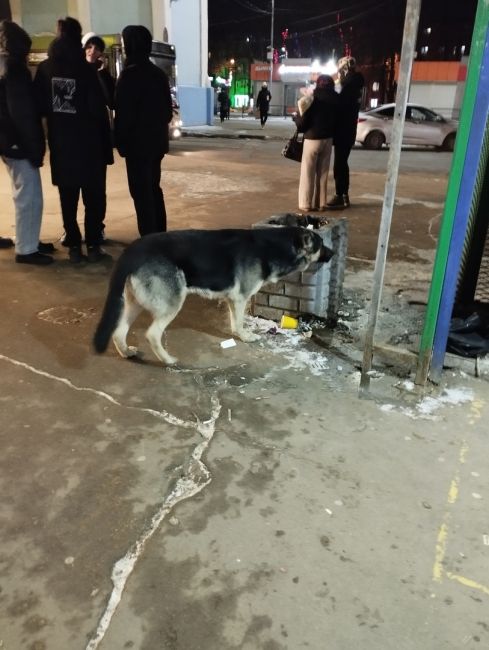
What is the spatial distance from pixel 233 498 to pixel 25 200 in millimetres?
3826

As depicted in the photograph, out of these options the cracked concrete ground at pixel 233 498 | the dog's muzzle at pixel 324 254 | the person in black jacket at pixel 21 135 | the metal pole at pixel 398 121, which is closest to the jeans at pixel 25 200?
the person in black jacket at pixel 21 135

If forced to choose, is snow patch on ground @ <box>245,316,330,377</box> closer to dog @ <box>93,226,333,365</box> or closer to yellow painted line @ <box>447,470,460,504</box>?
dog @ <box>93,226,333,365</box>

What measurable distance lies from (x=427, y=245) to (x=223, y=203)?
3272 mm

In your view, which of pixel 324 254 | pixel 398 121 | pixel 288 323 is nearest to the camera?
pixel 398 121

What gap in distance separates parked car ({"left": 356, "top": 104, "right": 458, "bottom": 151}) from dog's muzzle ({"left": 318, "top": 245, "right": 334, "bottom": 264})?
47.8 feet

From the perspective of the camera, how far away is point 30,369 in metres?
3.28

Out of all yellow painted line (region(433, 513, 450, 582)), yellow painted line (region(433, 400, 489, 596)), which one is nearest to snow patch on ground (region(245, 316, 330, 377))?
yellow painted line (region(433, 400, 489, 596))

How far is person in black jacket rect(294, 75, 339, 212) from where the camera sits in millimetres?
6848

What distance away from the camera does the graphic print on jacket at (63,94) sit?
446 centimetres

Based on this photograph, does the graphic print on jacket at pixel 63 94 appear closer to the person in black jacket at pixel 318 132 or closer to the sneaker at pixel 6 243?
the sneaker at pixel 6 243

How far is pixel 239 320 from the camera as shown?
3.65m

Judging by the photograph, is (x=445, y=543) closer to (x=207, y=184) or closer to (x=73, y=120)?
(x=73, y=120)

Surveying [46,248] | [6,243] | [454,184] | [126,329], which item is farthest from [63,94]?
[454,184]

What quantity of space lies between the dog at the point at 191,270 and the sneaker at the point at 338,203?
4.45 m
